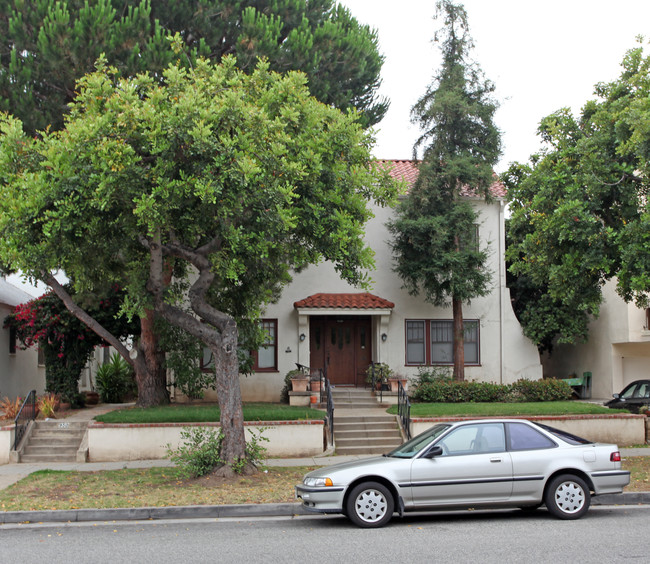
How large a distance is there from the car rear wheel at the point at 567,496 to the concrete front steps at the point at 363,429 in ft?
22.1

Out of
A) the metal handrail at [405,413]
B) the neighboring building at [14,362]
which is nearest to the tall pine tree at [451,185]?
the metal handrail at [405,413]

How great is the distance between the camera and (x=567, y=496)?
9047mm

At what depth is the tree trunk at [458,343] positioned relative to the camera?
67.3ft

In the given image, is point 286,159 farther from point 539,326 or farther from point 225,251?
point 539,326

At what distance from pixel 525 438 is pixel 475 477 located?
94 centimetres

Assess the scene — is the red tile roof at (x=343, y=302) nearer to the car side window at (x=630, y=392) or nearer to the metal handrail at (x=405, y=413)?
the metal handrail at (x=405, y=413)

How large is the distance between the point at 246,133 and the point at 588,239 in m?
6.69

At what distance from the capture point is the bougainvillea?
18547mm

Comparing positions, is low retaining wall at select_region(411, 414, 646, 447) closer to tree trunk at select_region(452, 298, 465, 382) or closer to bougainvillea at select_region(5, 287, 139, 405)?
tree trunk at select_region(452, 298, 465, 382)

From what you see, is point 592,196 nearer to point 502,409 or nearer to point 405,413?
point 502,409

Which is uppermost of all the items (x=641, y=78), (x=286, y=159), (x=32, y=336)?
(x=641, y=78)

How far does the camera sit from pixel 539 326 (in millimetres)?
21750

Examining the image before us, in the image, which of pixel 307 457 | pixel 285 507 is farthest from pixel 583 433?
pixel 285 507

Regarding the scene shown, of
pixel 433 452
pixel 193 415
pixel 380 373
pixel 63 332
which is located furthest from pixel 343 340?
pixel 433 452
